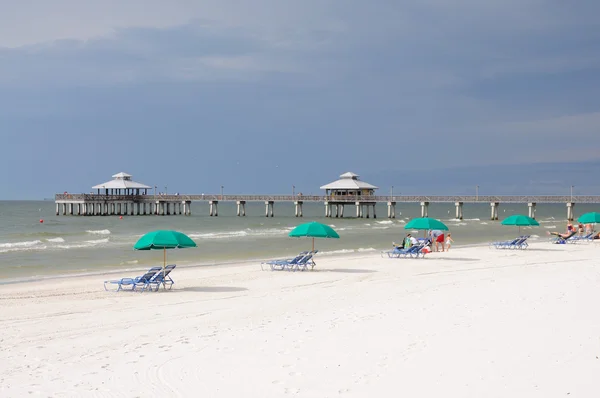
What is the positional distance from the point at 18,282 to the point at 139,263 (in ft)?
17.8

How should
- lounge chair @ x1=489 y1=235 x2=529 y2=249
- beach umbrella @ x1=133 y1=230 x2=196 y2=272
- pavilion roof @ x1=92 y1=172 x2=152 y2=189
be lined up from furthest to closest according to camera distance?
pavilion roof @ x1=92 y1=172 x2=152 y2=189, lounge chair @ x1=489 y1=235 x2=529 y2=249, beach umbrella @ x1=133 y1=230 x2=196 y2=272

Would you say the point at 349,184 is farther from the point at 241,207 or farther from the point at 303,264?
the point at 303,264

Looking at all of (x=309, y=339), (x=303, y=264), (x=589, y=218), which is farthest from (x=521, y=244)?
(x=309, y=339)

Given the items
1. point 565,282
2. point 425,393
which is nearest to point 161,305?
point 425,393

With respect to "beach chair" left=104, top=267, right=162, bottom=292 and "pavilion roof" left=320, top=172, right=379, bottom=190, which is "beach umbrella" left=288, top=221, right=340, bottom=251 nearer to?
"beach chair" left=104, top=267, right=162, bottom=292

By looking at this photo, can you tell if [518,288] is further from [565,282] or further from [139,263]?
[139,263]

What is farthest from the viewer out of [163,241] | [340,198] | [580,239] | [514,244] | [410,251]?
[340,198]

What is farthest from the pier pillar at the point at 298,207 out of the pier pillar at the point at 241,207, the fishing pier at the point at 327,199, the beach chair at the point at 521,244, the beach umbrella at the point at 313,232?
the beach umbrella at the point at 313,232

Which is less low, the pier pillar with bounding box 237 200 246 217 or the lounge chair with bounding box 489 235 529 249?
the pier pillar with bounding box 237 200 246 217

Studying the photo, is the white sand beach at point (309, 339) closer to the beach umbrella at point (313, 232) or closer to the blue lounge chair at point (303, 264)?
the beach umbrella at point (313, 232)

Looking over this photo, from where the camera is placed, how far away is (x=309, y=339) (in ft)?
24.7

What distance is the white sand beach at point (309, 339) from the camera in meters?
5.71

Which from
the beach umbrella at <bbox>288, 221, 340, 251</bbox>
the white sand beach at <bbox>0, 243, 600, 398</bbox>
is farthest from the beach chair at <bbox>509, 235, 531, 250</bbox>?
the beach umbrella at <bbox>288, 221, 340, 251</bbox>

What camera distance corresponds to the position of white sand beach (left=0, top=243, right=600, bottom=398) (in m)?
5.71
